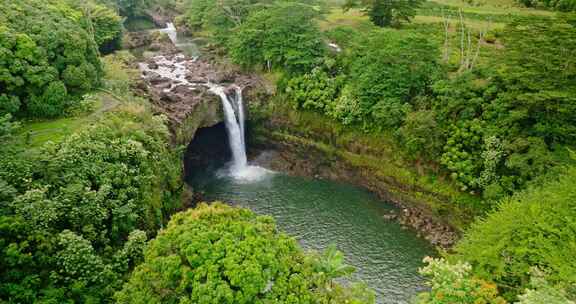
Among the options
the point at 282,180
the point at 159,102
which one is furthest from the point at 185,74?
the point at 282,180

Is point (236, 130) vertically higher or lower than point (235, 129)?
lower

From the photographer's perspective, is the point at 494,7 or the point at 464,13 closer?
the point at 464,13

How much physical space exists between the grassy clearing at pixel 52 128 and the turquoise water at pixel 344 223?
11.2m

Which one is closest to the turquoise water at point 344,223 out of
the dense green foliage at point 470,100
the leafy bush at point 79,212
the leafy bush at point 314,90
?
the dense green foliage at point 470,100

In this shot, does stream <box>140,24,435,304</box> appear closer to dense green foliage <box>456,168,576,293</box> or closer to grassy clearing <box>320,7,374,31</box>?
Answer: dense green foliage <box>456,168,576,293</box>

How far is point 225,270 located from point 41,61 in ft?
75.4

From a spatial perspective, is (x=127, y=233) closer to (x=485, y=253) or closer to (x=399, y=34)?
(x=485, y=253)

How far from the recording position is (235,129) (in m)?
41.1

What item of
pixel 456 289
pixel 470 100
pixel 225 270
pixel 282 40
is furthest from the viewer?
pixel 282 40

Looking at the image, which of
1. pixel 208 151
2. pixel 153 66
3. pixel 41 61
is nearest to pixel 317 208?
pixel 208 151

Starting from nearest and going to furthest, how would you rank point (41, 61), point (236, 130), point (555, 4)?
point (41, 61) < point (236, 130) < point (555, 4)

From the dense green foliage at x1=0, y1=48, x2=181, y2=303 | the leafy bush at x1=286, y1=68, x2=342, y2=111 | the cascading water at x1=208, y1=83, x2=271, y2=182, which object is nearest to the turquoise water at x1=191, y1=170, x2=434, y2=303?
the cascading water at x1=208, y1=83, x2=271, y2=182

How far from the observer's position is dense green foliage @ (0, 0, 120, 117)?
86.0 ft

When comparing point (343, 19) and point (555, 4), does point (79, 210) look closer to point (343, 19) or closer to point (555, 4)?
point (343, 19)
